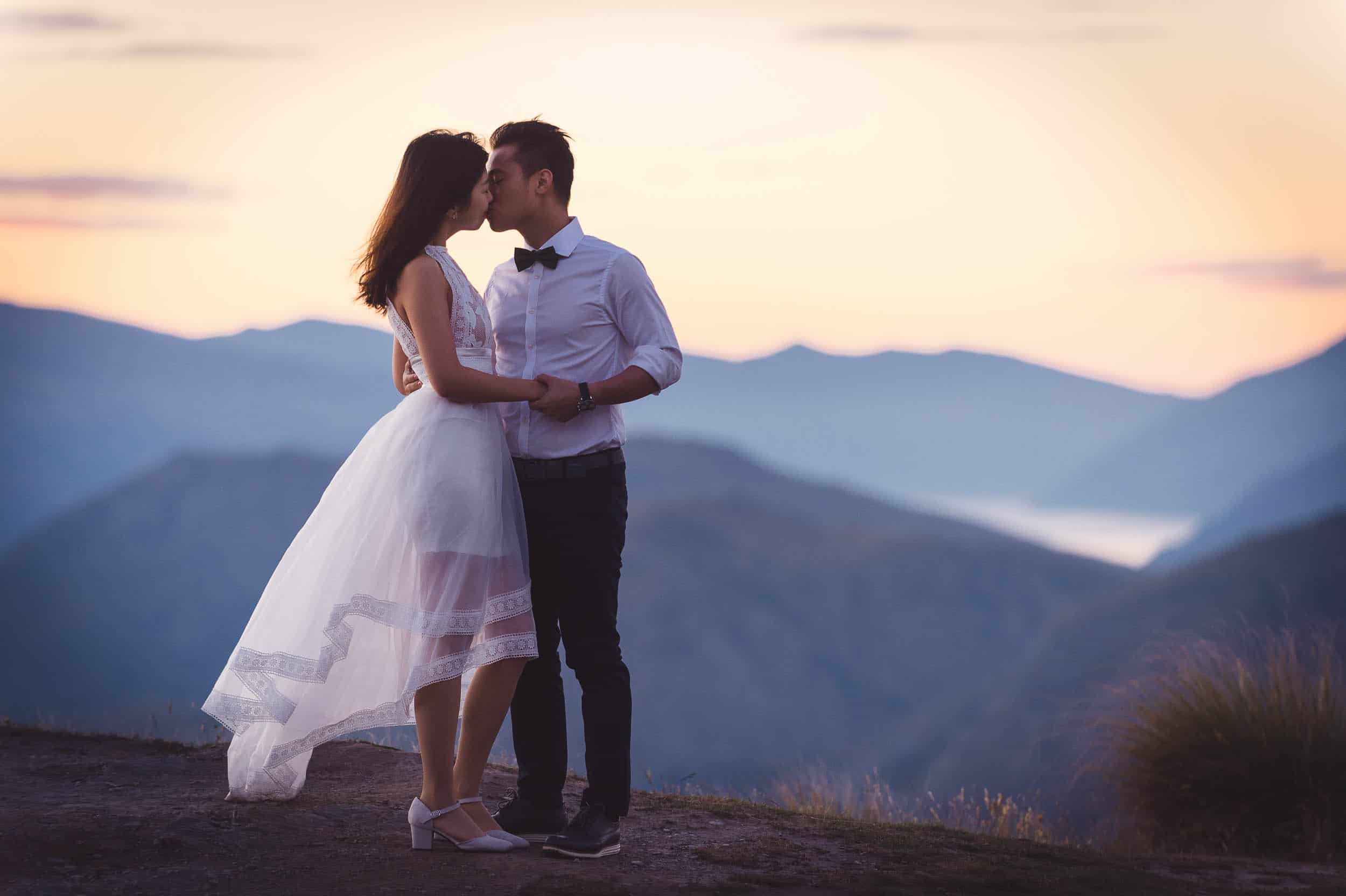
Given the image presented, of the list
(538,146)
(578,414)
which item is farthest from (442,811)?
(538,146)

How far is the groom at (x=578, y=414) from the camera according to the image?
3.55 m

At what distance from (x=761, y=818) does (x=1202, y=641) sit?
311 cm

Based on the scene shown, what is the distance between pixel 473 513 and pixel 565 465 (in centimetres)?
30

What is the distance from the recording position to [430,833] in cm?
350

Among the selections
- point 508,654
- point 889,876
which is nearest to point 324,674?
point 508,654

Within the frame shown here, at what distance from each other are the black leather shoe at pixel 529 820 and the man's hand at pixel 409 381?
4.25ft

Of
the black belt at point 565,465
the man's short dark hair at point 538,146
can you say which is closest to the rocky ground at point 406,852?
the black belt at point 565,465

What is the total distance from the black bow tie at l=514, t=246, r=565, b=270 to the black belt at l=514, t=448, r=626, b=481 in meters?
0.54

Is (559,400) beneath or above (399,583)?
above

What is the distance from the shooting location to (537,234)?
3.64 m

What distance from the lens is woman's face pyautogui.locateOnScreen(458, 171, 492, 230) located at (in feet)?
11.5

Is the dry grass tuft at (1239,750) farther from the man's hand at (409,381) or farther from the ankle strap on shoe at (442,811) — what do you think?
the man's hand at (409,381)

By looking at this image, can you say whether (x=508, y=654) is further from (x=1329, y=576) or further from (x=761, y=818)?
(x=1329, y=576)

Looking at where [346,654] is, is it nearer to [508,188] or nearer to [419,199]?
[419,199]
